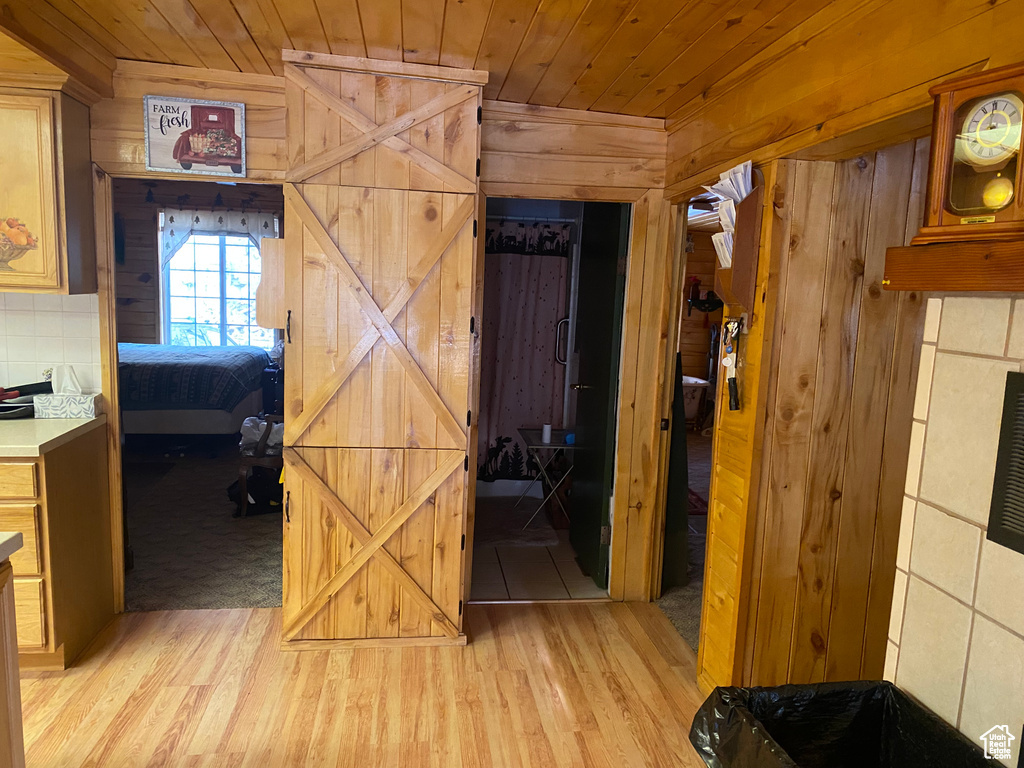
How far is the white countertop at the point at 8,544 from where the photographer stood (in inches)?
58.9

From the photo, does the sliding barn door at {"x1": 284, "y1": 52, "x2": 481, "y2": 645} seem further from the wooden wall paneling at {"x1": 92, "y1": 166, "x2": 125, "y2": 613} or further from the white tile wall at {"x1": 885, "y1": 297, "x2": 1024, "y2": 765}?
the white tile wall at {"x1": 885, "y1": 297, "x2": 1024, "y2": 765}

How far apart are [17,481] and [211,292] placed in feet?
19.7

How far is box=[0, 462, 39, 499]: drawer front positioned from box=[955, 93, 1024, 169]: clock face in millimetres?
2948

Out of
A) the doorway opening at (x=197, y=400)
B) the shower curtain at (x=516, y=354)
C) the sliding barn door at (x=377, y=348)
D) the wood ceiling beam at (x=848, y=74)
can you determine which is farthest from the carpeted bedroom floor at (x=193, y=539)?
the wood ceiling beam at (x=848, y=74)

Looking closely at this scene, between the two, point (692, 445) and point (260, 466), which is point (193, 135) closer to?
point (260, 466)

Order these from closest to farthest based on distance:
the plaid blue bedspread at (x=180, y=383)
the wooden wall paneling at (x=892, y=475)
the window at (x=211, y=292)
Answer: the wooden wall paneling at (x=892, y=475)
the plaid blue bedspread at (x=180, y=383)
the window at (x=211, y=292)

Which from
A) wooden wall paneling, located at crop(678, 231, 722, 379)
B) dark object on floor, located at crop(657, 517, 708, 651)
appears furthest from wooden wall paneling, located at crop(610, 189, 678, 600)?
wooden wall paneling, located at crop(678, 231, 722, 379)

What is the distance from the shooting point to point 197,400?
5.46 metres

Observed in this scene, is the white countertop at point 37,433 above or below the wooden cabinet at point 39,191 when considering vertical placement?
below

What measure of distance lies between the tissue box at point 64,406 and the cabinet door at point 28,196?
492 millimetres

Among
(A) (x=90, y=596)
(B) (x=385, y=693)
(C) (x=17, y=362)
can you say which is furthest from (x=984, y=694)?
(C) (x=17, y=362)

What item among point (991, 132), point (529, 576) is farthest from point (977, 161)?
point (529, 576)

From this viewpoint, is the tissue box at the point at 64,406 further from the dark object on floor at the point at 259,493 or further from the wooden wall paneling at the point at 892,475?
the wooden wall paneling at the point at 892,475

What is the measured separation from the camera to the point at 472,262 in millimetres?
2740
